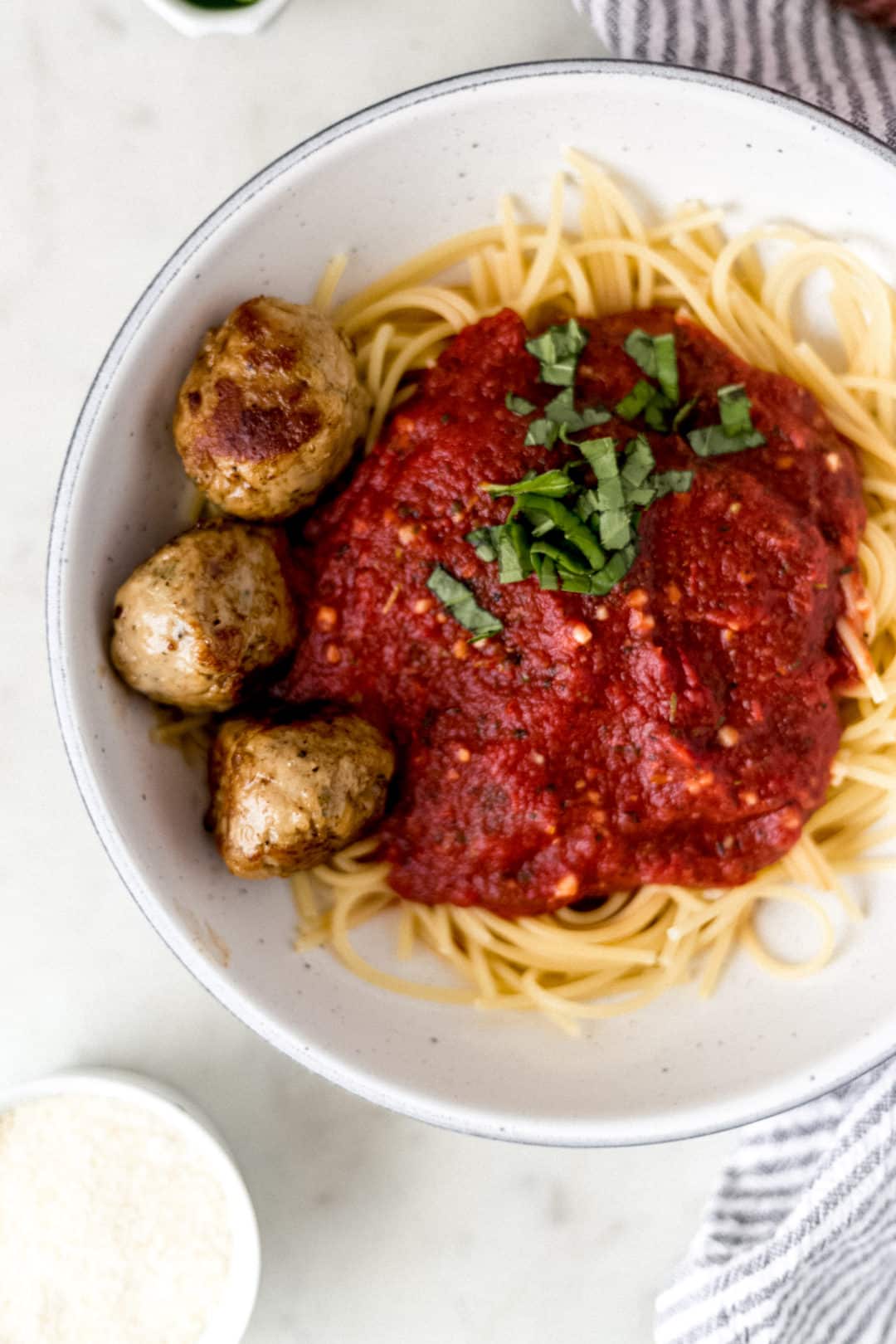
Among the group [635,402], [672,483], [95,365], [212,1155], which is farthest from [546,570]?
[212,1155]

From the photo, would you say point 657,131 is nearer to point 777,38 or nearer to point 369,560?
point 777,38

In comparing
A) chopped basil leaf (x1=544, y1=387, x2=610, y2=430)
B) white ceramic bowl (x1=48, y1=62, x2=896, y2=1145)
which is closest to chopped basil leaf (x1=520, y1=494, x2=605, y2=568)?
chopped basil leaf (x1=544, y1=387, x2=610, y2=430)

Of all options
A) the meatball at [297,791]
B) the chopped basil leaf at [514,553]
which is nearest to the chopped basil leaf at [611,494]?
the chopped basil leaf at [514,553]

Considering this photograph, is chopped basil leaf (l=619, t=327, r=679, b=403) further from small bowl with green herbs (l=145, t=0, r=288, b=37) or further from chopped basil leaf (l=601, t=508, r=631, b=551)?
small bowl with green herbs (l=145, t=0, r=288, b=37)

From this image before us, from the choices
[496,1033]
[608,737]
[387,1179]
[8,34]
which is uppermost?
[8,34]

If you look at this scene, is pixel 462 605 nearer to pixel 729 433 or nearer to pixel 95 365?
pixel 729 433

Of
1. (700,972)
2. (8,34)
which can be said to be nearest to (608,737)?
(700,972)
